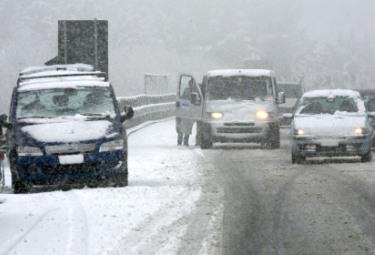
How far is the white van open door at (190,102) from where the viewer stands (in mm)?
26859

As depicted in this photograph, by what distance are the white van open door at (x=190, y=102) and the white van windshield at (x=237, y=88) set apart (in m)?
0.30

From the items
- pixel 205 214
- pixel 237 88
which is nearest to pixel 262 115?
pixel 237 88

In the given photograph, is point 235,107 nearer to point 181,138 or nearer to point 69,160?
point 181,138

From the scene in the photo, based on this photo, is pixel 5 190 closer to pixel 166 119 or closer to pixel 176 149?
pixel 176 149

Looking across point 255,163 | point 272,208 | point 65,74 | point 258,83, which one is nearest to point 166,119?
point 258,83

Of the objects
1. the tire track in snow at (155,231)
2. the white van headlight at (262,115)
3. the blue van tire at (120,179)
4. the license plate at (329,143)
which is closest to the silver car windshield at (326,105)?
the license plate at (329,143)

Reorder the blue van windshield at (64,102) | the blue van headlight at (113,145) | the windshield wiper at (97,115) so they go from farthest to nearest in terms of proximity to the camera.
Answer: the blue van windshield at (64,102) < the windshield wiper at (97,115) < the blue van headlight at (113,145)

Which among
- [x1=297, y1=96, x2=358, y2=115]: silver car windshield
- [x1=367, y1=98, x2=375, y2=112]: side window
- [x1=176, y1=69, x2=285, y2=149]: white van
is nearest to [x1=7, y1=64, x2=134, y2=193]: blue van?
[x1=297, y1=96, x2=358, y2=115]: silver car windshield

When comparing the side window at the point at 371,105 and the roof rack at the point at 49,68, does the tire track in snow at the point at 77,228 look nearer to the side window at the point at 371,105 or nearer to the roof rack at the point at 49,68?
the roof rack at the point at 49,68

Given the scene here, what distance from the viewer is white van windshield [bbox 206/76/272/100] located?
26.8 meters

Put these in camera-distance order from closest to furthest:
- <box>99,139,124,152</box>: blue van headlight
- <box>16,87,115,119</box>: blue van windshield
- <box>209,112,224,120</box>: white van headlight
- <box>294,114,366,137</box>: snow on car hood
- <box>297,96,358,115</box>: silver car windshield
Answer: <box>99,139,124,152</box>: blue van headlight, <box>16,87,115,119</box>: blue van windshield, <box>294,114,366,137</box>: snow on car hood, <box>297,96,358,115</box>: silver car windshield, <box>209,112,224,120</box>: white van headlight

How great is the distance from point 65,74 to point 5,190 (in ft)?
7.23

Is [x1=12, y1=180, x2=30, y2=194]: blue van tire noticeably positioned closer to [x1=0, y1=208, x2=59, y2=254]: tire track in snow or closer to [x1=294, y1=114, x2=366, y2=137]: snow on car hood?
[x1=0, y1=208, x2=59, y2=254]: tire track in snow

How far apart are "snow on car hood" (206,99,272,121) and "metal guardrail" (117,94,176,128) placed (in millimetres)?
6768
